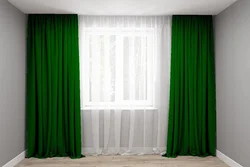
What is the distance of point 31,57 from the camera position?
466cm

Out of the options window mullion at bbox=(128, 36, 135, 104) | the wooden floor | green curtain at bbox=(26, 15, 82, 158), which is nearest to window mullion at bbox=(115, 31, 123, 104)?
window mullion at bbox=(128, 36, 135, 104)

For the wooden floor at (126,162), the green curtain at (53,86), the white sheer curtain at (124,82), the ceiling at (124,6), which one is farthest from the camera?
the white sheer curtain at (124,82)

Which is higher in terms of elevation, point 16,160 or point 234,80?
point 234,80

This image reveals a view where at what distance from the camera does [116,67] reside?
15.8 feet

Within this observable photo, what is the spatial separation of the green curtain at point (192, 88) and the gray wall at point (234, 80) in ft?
0.49

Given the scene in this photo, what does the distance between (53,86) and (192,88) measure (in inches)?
97.9

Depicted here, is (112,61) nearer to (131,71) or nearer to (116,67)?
(116,67)

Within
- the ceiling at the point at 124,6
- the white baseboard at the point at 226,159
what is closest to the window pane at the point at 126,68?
the ceiling at the point at 124,6

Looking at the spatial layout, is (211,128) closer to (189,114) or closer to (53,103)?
(189,114)

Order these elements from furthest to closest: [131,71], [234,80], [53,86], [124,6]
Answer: [131,71] < [53,86] < [124,6] < [234,80]

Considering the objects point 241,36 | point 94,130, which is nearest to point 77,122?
point 94,130

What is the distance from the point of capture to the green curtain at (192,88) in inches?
186

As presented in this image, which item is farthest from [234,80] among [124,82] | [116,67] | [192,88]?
[116,67]

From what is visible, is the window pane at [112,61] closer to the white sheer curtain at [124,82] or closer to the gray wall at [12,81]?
the white sheer curtain at [124,82]
